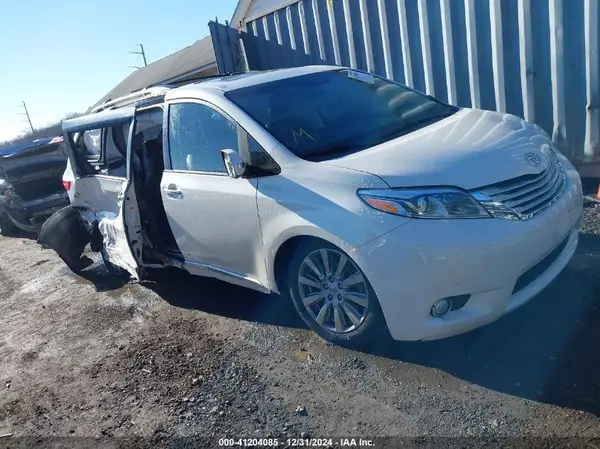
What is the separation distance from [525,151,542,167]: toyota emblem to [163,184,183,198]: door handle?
2.43 metres

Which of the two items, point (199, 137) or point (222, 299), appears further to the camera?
point (222, 299)

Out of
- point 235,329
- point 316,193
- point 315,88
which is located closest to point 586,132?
point 315,88

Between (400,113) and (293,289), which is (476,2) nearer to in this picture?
(400,113)

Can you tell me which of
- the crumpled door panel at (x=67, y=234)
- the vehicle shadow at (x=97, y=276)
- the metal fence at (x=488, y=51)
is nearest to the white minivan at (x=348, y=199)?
the vehicle shadow at (x=97, y=276)

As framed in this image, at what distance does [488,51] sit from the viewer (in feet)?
18.9

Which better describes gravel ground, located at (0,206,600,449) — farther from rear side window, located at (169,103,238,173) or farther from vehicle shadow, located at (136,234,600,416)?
rear side window, located at (169,103,238,173)

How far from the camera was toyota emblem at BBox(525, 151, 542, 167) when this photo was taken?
131 inches

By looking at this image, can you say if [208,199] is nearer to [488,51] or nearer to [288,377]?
[288,377]

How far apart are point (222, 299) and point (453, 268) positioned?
2471 millimetres

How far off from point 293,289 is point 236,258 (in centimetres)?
55

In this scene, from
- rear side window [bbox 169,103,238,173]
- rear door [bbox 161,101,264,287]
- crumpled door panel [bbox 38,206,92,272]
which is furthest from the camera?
crumpled door panel [bbox 38,206,92,272]

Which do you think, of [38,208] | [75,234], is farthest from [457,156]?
[38,208]

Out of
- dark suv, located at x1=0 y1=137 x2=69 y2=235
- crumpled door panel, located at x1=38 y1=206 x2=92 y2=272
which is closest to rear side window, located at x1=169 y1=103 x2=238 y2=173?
crumpled door panel, located at x1=38 y1=206 x2=92 y2=272

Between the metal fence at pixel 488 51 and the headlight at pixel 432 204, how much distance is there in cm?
304
